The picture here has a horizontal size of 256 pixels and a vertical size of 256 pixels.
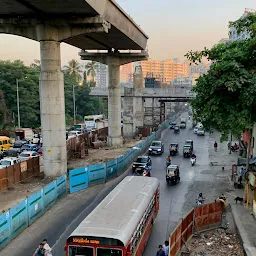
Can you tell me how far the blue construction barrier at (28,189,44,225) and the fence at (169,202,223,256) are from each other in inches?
338

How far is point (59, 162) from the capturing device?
28672mm

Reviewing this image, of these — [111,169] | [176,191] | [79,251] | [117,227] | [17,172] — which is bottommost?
[176,191]

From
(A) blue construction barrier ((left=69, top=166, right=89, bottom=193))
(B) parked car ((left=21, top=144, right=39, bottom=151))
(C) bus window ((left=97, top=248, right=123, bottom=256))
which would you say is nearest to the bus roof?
(C) bus window ((left=97, top=248, right=123, bottom=256))

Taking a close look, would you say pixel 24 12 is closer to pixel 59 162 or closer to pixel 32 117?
pixel 59 162

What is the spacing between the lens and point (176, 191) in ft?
84.9

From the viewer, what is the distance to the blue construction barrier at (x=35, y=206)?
18.5 meters

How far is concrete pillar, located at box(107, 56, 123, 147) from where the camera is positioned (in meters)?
50.2

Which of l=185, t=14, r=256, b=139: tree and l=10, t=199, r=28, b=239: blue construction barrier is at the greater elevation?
l=185, t=14, r=256, b=139: tree

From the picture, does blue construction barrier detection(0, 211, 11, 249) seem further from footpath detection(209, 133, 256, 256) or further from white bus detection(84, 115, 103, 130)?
white bus detection(84, 115, 103, 130)

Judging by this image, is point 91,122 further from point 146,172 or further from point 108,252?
point 108,252

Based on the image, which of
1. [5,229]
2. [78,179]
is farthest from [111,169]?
[5,229]

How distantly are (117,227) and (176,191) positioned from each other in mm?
15145

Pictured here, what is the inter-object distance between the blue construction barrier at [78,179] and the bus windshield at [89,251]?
45.8 ft

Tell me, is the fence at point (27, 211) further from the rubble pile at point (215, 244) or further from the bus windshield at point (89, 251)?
the rubble pile at point (215, 244)
